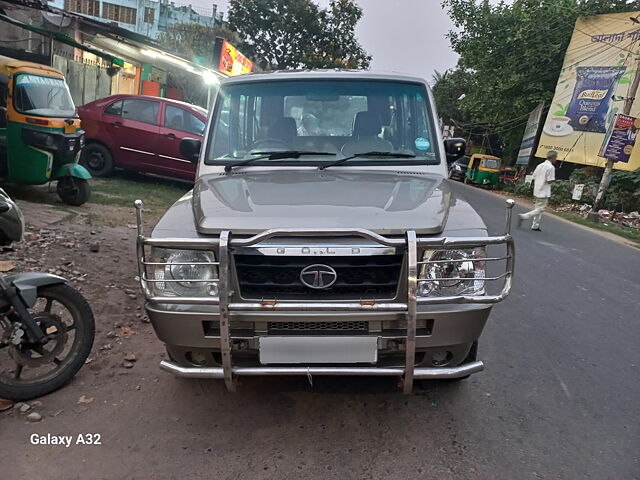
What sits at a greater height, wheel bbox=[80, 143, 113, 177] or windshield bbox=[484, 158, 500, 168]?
windshield bbox=[484, 158, 500, 168]

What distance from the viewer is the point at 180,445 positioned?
263cm

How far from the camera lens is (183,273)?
98.5 inches

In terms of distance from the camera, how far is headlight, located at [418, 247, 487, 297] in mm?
2469

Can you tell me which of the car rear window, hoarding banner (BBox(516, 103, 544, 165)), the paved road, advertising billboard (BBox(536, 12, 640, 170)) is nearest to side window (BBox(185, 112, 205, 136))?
the car rear window

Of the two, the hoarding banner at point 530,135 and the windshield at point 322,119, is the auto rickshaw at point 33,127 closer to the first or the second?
the windshield at point 322,119

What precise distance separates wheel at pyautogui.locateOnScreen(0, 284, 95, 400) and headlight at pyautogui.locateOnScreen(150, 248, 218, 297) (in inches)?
39.8

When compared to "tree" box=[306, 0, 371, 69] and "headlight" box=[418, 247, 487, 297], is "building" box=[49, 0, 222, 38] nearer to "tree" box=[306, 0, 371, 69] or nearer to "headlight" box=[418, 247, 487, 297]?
"tree" box=[306, 0, 371, 69]

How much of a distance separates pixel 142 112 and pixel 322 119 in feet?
24.4

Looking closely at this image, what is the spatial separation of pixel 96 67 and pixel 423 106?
51.6 feet

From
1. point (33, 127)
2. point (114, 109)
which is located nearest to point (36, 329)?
point (33, 127)

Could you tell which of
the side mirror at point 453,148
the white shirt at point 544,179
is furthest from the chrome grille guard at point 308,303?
the white shirt at point 544,179

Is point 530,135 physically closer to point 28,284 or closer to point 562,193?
point 562,193

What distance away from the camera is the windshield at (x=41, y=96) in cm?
663

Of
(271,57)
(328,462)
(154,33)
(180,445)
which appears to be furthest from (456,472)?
(154,33)
